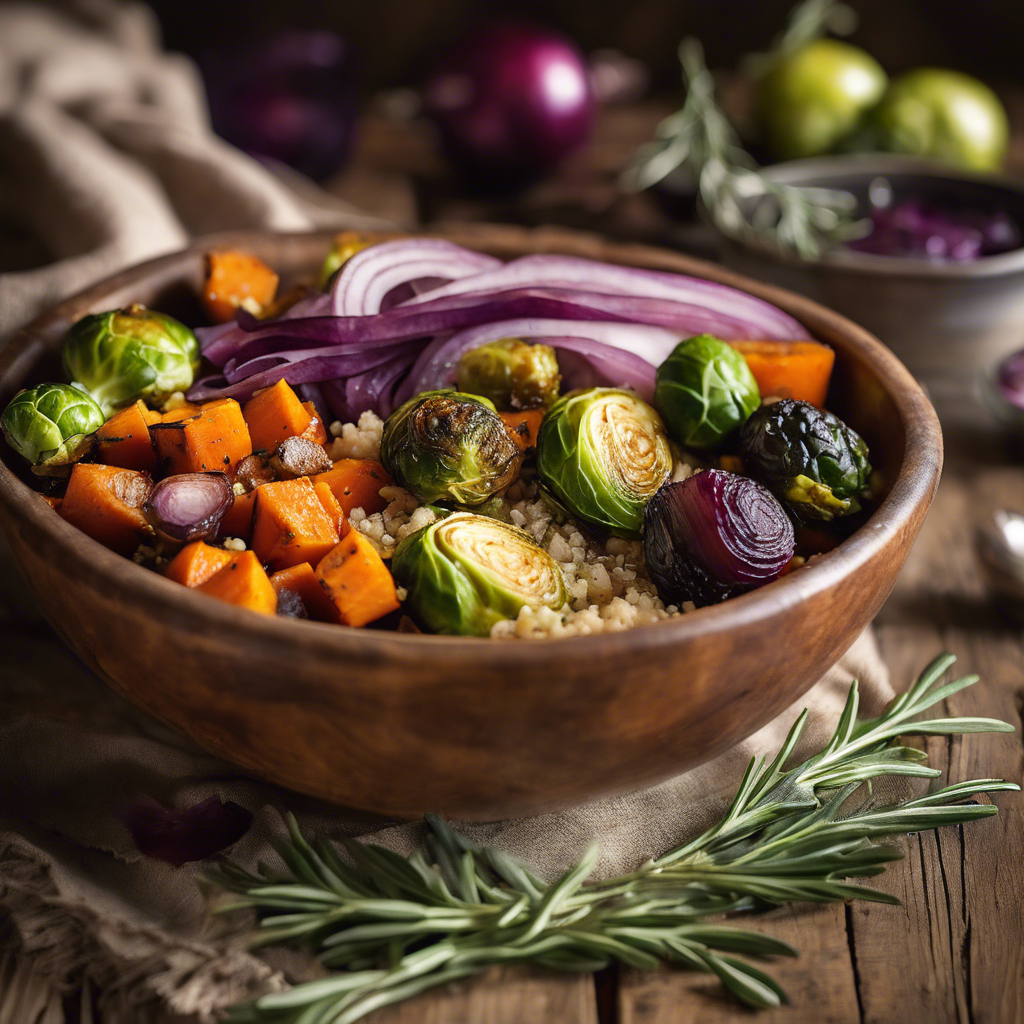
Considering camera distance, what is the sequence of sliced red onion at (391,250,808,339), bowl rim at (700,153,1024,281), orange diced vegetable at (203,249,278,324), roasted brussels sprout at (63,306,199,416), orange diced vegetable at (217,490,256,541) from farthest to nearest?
bowl rim at (700,153,1024,281)
orange diced vegetable at (203,249,278,324)
sliced red onion at (391,250,808,339)
roasted brussels sprout at (63,306,199,416)
orange diced vegetable at (217,490,256,541)

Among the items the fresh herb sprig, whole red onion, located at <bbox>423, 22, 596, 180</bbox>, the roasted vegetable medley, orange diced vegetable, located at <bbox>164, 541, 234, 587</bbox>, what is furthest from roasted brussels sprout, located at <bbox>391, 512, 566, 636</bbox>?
whole red onion, located at <bbox>423, 22, 596, 180</bbox>

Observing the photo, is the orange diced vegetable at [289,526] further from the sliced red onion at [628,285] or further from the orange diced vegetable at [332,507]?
the sliced red onion at [628,285]

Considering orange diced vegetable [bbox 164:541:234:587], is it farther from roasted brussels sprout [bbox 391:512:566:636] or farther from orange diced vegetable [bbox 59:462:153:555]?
roasted brussels sprout [bbox 391:512:566:636]

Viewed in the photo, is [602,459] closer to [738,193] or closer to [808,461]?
[808,461]

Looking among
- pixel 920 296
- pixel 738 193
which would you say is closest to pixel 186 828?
pixel 920 296

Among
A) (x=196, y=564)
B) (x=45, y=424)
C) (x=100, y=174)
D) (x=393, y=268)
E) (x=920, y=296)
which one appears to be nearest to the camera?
(x=196, y=564)

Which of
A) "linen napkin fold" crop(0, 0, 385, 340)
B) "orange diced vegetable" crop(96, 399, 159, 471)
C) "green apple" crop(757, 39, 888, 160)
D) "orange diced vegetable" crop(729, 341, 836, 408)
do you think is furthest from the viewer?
"green apple" crop(757, 39, 888, 160)
